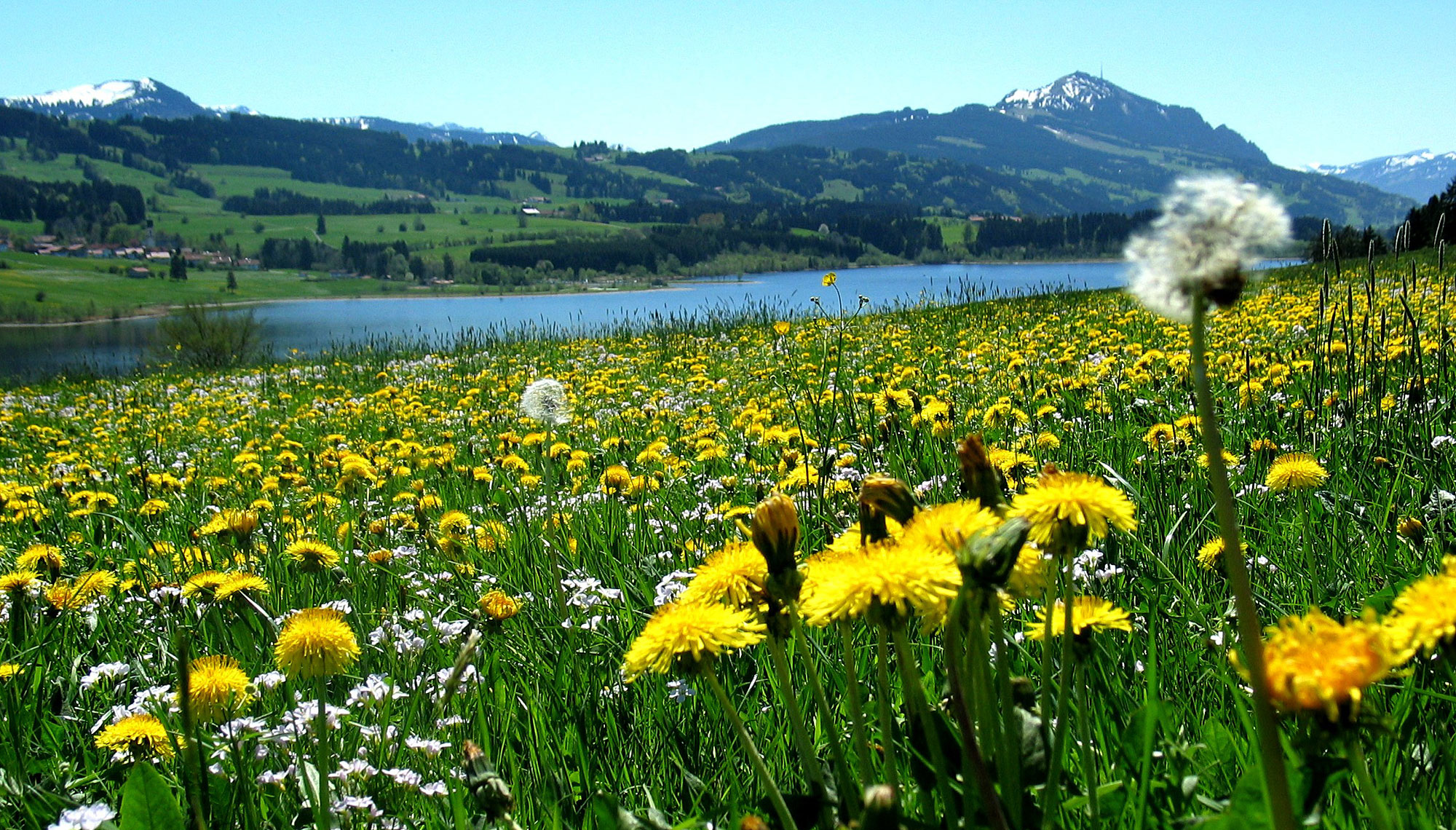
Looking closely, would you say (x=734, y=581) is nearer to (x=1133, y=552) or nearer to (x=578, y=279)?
(x=1133, y=552)

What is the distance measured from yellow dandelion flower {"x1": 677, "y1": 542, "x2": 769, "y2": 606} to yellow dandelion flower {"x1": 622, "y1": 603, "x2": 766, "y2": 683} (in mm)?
29

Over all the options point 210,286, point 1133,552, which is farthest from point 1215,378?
point 210,286

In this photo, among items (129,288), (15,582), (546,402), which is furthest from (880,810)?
(129,288)

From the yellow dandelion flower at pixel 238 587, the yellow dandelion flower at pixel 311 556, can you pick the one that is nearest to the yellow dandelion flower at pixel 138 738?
the yellow dandelion flower at pixel 238 587

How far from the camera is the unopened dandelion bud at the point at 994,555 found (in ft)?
2.38

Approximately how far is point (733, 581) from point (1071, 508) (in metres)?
0.44

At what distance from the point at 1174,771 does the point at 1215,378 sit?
173 inches

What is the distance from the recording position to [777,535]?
3.18ft

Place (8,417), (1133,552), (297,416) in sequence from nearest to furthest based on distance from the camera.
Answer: (1133,552) → (297,416) → (8,417)

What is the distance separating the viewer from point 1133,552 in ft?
8.05

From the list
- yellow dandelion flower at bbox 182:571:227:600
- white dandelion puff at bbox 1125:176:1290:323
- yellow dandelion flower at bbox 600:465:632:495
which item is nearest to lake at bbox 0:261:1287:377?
white dandelion puff at bbox 1125:176:1290:323

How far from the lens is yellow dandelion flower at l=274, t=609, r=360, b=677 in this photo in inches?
59.1

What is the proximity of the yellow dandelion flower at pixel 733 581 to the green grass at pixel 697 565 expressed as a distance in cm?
14

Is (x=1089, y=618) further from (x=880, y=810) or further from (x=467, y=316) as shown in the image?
(x=467, y=316)
